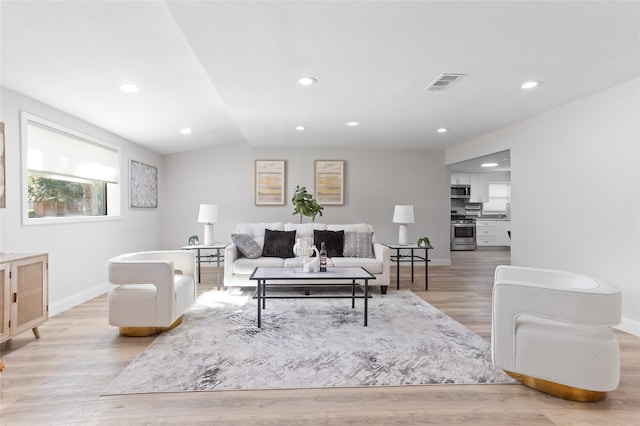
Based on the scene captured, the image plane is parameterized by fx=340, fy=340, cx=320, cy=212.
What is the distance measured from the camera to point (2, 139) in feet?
9.86

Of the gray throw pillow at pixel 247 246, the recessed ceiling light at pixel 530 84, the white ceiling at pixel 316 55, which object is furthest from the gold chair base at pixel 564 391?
the gray throw pillow at pixel 247 246

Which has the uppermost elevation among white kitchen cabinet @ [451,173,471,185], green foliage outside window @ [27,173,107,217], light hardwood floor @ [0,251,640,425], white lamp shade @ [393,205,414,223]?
white kitchen cabinet @ [451,173,471,185]

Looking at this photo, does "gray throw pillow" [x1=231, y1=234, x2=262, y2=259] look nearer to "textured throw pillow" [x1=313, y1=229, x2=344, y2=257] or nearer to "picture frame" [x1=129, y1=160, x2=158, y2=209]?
"textured throw pillow" [x1=313, y1=229, x2=344, y2=257]

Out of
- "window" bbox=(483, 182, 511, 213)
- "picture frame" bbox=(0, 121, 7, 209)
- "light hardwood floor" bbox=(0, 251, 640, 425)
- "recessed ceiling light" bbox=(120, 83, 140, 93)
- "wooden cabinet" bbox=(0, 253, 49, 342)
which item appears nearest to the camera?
"light hardwood floor" bbox=(0, 251, 640, 425)

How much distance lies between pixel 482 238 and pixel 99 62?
990 cm

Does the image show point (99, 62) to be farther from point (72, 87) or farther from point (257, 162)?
point (257, 162)

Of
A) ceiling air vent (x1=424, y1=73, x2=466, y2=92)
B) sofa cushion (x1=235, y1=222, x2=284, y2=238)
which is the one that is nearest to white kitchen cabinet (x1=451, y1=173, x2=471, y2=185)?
sofa cushion (x1=235, y1=222, x2=284, y2=238)

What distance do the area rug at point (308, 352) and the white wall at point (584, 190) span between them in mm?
1655

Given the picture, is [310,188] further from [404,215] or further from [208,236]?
[208,236]

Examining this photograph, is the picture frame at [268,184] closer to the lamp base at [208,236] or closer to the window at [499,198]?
the lamp base at [208,236]

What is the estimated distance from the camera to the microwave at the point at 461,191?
10.0 meters

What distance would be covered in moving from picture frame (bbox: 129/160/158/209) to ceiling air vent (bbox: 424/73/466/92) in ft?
15.2

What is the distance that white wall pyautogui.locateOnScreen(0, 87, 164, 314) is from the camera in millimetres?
3119

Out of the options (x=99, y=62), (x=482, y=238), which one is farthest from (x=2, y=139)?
(x=482, y=238)
